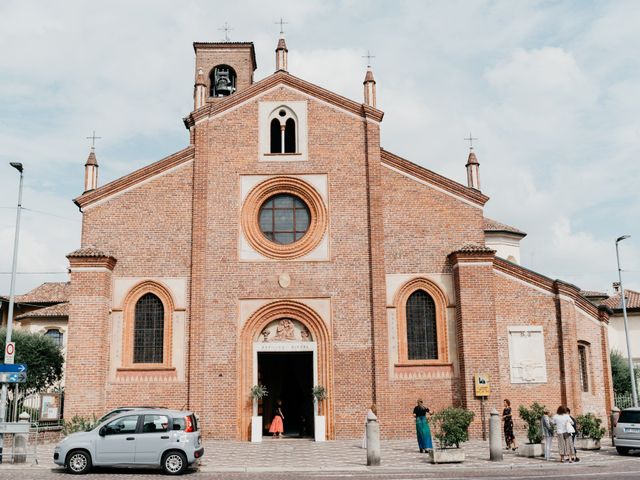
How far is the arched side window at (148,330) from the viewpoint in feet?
75.8

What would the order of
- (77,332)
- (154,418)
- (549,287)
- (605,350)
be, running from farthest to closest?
1. (605,350)
2. (549,287)
3. (77,332)
4. (154,418)

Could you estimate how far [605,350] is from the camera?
93.1 feet

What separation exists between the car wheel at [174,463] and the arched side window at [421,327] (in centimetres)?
1003

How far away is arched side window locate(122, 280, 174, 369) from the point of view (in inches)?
906

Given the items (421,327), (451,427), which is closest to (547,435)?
(451,427)

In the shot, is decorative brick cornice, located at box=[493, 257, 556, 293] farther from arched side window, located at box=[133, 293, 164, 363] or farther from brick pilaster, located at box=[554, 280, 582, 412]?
arched side window, located at box=[133, 293, 164, 363]

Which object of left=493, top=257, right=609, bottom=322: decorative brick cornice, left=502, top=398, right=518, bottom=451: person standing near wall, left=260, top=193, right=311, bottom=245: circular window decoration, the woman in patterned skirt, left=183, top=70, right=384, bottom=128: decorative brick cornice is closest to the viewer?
the woman in patterned skirt

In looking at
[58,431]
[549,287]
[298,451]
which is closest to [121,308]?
[58,431]

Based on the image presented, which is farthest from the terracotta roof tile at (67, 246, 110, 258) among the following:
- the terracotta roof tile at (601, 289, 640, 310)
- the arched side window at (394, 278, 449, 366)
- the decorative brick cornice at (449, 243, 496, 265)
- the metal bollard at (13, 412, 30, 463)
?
the terracotta roof tile at (601, 289, 640, 310)

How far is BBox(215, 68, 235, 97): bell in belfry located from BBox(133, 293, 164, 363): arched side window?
1526cm

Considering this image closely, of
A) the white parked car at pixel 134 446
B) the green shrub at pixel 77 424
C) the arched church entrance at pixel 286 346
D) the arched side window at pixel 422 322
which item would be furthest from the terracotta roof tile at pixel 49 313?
the white parked car at pixel 134 446

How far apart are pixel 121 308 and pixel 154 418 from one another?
26.9 feet

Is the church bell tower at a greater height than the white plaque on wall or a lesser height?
greater

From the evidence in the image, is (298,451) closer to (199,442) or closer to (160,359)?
(199,442)
